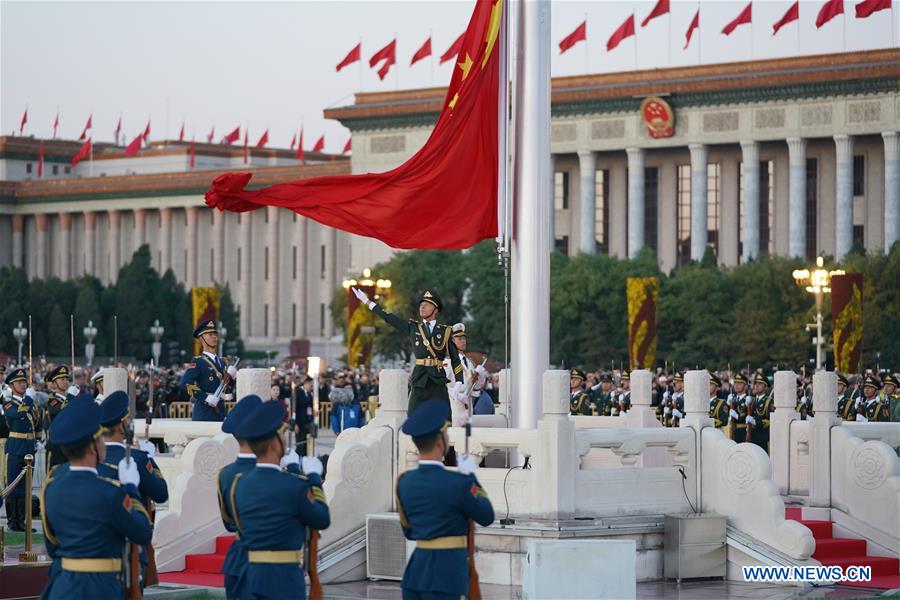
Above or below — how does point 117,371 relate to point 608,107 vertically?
below

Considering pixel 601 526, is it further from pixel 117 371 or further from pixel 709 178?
pixel 709 178

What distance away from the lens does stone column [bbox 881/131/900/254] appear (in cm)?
7350

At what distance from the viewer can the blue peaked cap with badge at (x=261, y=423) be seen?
36.6ft

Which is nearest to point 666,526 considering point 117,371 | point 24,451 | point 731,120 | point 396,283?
point 117,371

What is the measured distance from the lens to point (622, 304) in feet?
216

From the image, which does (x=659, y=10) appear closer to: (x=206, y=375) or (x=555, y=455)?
(x=206, y=375)

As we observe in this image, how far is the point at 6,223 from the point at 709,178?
1825 inches

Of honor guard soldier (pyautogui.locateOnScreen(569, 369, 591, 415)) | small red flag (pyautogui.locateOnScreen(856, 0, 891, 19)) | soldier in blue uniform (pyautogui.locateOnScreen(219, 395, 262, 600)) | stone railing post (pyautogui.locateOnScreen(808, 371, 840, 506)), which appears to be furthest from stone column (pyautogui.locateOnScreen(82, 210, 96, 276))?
soldier in blue uniform (pyautogui.locateOnScreen(219, 395, 262, 600))

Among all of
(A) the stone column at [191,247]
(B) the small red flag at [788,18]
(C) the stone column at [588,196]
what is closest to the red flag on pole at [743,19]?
(B) the small red flag at [788,18]

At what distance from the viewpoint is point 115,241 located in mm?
108438

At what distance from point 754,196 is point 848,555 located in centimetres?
6082

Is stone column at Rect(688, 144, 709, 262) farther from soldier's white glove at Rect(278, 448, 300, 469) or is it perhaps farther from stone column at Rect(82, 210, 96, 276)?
soldier's white glove at Rect(278, 448, 300, 469)

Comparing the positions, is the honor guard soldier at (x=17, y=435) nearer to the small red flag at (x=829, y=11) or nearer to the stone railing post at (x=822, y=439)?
the stone railing post at (x=822, y=439)

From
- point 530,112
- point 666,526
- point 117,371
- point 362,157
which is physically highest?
point 362,157
